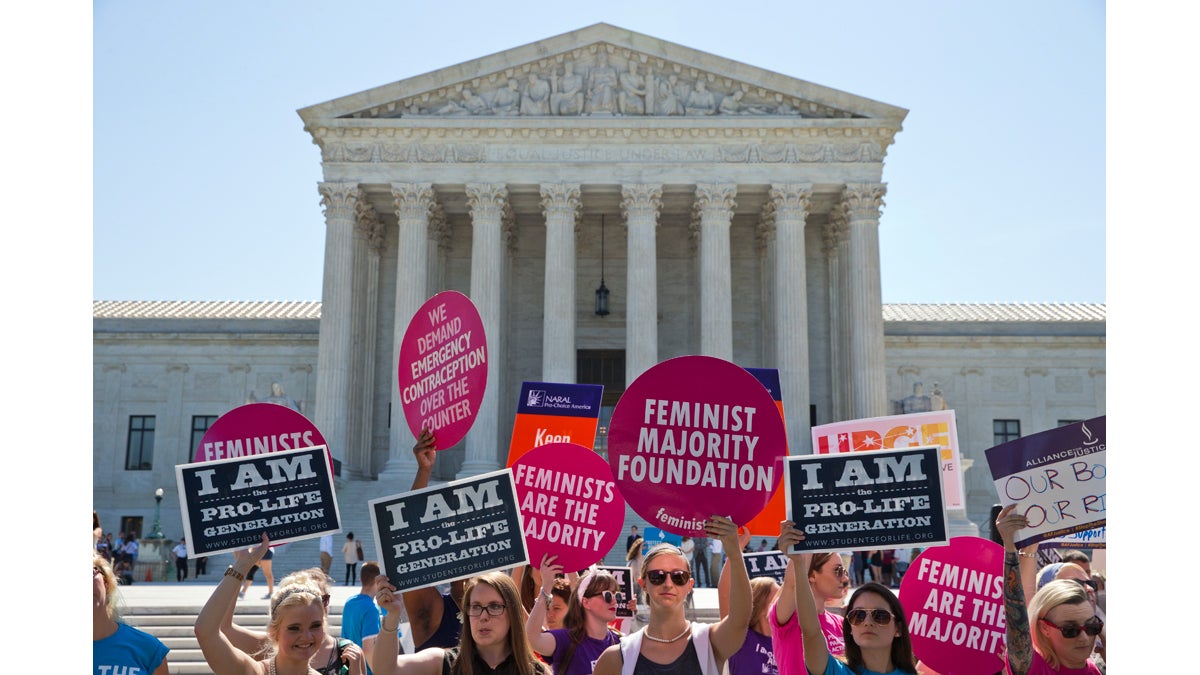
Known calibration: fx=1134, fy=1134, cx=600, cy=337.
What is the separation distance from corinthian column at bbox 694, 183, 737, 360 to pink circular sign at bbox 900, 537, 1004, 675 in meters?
33.1

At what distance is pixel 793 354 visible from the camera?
40.7 meters

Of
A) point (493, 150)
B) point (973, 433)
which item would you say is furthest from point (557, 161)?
point (973, 433)

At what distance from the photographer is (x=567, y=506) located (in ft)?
27.5

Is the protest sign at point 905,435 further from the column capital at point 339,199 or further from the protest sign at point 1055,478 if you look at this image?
the column capital at point 339,199

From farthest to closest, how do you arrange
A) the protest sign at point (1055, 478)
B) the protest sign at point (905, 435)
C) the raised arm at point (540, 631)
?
the protest sign at point (905, 435) → the protest sign at point (1055, 478) → the raised arm at point (540, 631)

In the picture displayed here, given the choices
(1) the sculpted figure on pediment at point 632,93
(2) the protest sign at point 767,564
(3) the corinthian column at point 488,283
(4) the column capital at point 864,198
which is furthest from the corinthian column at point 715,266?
(2) the protest sign at point 767,564

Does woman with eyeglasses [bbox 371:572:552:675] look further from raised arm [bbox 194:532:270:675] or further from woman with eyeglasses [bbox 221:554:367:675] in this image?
raised arm [bbox 194:532:270:675]

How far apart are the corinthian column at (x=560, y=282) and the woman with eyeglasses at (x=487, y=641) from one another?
34.4 m

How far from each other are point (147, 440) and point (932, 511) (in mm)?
47148

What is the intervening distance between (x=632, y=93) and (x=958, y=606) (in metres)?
37.0

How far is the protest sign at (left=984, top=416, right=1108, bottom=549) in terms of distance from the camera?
24.3ft

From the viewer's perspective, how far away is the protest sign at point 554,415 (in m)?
12.1

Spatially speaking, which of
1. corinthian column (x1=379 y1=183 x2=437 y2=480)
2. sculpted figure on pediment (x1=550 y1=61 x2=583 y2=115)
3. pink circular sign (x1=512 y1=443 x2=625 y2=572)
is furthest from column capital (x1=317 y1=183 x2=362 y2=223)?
pink circular sign (x1=512 y1=443 x2=625 y2=572)
